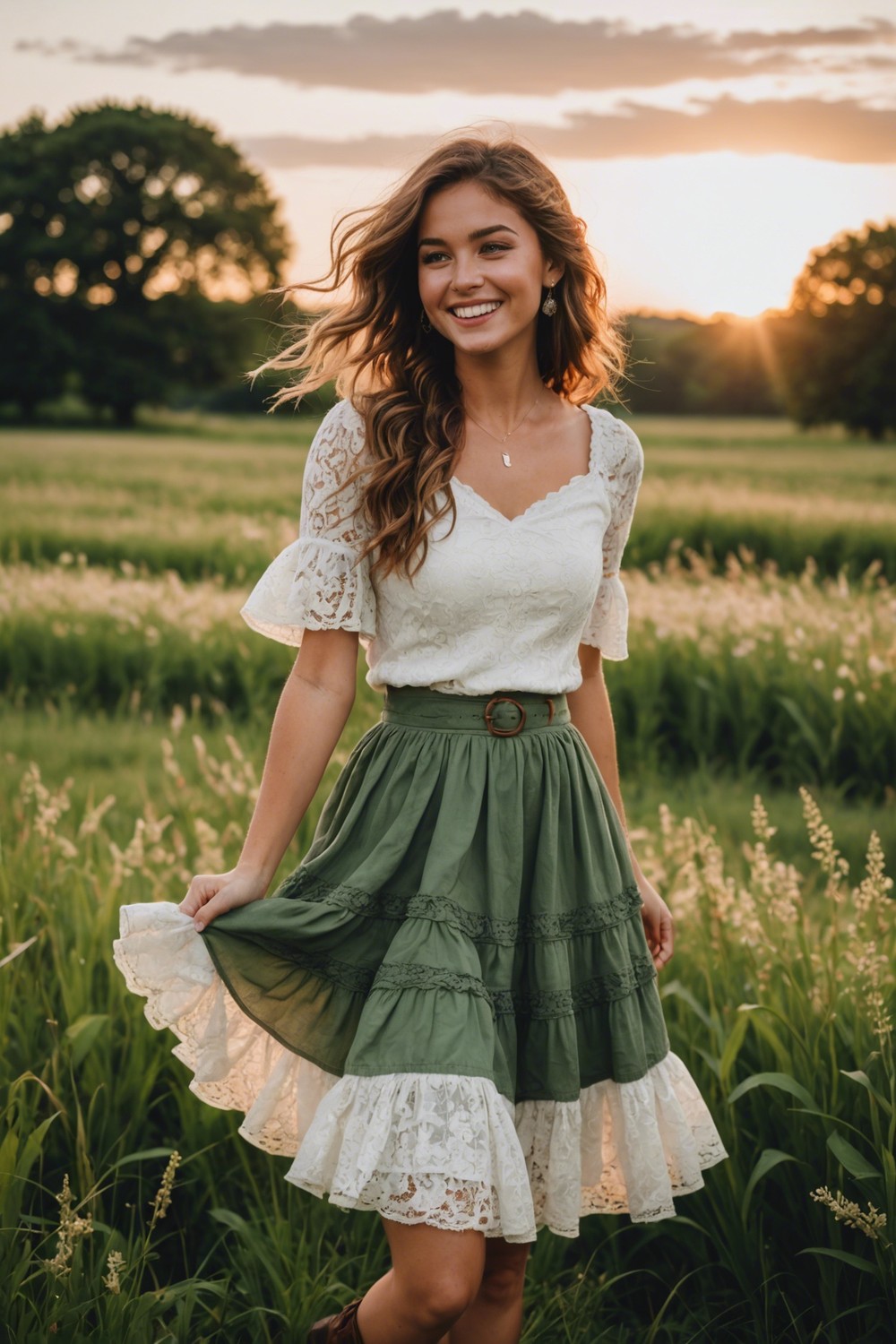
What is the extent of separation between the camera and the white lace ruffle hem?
194 cm

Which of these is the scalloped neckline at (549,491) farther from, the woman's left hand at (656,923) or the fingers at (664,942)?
the fingers at (664,942)

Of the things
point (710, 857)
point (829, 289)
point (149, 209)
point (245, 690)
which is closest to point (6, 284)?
point (149, 209)

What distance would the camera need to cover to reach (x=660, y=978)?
3705mm

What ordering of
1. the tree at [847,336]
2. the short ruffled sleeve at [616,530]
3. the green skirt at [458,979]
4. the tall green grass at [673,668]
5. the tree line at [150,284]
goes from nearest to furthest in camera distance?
the green skirt at [458,979]
the short ruffled sleeve at [616,530]
the tall green grass at [673,668]
the tree at [847,336]
the tree line at [150,284]

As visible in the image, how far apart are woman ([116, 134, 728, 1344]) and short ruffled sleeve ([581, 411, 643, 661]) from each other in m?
0.06

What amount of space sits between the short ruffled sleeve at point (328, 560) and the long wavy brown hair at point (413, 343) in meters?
0.03

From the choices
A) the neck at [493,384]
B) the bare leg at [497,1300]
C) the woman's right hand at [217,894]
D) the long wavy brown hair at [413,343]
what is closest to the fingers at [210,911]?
the woman's right hand at [217,894]

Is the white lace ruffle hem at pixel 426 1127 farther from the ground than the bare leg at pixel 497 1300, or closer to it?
farther from the ground

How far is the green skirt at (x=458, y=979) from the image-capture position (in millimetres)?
2027

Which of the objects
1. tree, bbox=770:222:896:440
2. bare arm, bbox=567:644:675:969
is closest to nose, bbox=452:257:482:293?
bare arm, bbox=567:644:675:969

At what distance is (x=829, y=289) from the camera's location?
108 ft

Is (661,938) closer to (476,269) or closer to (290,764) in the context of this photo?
(290,764)

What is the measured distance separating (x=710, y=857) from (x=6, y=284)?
153 feet

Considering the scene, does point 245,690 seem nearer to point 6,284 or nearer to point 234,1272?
point 234,1272
